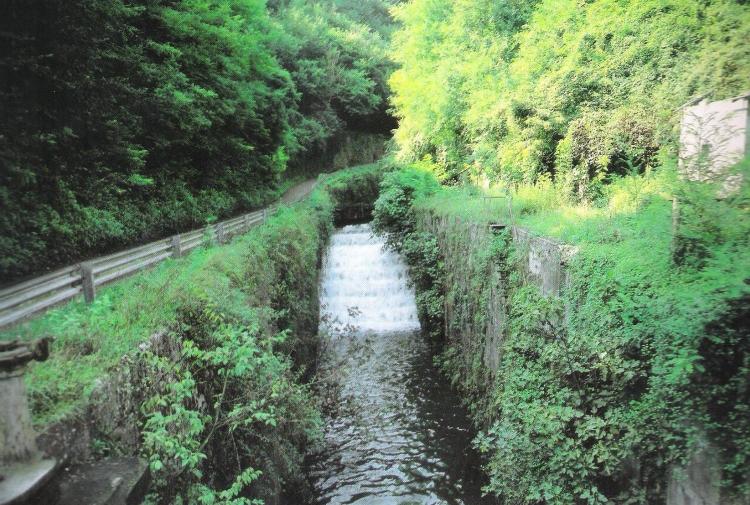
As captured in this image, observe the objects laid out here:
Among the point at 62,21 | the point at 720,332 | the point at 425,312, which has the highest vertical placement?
the point at 62,21

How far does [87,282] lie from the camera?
6.46m

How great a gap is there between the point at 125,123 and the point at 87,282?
269 inches

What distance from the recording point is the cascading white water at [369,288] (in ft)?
53.2

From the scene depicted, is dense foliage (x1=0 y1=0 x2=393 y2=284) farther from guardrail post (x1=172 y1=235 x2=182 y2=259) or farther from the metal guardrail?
guardrail post (x1=172 y1=235 x2=182 y2=259)

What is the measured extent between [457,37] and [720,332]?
18376 mm

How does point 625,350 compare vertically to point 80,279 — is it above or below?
below

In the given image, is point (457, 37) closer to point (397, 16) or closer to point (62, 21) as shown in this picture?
point (397, 16)

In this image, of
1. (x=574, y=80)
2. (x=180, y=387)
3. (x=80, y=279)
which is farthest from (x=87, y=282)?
(x=574, y=80)

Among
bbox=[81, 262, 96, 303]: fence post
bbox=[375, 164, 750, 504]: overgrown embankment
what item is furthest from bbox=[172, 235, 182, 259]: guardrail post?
bbox=[375, 164, 750, 504]: overgrown embankment

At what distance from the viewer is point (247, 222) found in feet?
50.2

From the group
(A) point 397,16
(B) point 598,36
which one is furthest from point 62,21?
(A) point 397,16

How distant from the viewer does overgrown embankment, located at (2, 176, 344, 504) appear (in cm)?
396

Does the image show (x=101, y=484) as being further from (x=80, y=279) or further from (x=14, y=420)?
(x=80, y=279)

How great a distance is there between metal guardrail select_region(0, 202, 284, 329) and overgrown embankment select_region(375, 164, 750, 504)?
20.0 feet
